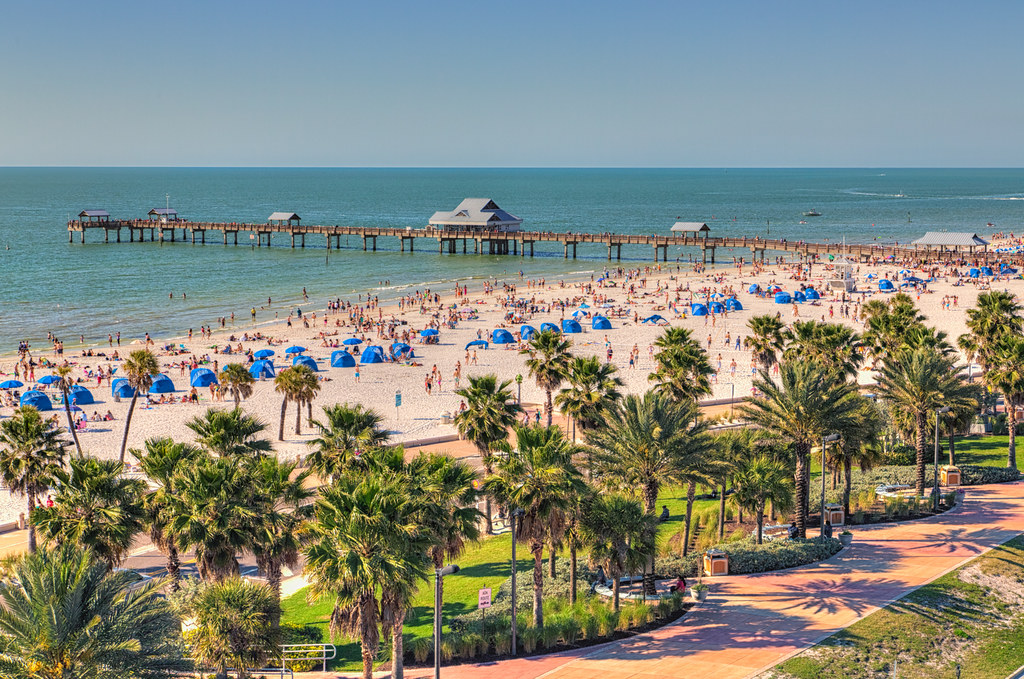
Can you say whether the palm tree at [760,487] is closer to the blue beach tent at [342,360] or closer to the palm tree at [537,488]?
the palm tree at [537,488]

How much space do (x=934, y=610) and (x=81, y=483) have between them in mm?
19768

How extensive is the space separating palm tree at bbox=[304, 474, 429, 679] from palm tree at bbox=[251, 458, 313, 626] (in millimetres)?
2719

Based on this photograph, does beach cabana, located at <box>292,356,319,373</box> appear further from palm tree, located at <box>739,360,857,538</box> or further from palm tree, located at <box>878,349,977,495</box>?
palm tree, located at <box>878,349,977,495</box>

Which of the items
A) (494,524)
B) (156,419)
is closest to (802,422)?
(494,524)

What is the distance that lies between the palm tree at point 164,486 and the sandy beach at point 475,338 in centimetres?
1205

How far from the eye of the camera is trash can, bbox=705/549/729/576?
88.8ft

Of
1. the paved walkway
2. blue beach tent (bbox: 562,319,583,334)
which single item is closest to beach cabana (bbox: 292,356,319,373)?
blue beach tent (bbox: 562,319,583,334)

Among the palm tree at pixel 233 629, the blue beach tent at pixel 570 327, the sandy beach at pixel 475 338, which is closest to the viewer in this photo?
the palm tree at pixel 233 629

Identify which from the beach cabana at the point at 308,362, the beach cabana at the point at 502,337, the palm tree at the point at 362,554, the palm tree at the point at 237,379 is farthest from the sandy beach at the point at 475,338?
the palm tree at the point at 362,554

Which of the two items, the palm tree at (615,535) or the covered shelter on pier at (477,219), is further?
the covered shelter on pier at (477,219)

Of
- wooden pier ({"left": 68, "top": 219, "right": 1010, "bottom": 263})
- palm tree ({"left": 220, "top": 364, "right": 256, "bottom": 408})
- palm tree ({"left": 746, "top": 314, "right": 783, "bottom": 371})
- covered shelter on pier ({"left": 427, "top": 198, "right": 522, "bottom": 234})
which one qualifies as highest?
covered shelter on pier ({"left": 427, "top": 198, "right": 522, "bottom": 234})

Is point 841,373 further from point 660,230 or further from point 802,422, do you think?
point 660,230

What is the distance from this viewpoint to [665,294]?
83562 millimetres

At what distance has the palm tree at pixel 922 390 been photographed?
111ft
